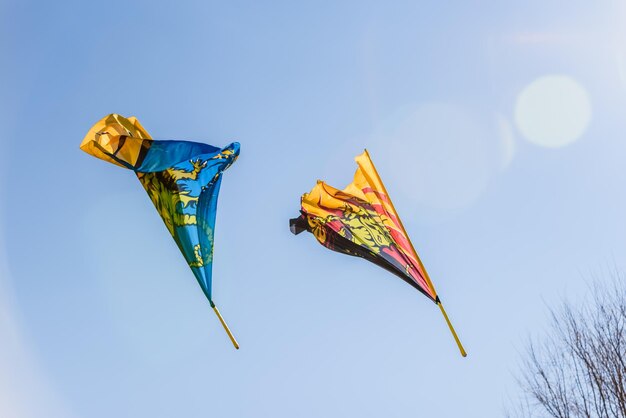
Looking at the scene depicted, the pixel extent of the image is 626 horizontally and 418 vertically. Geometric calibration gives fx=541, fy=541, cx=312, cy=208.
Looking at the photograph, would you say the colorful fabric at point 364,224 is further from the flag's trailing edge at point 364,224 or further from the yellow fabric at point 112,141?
the yellow fabric at point 112,141

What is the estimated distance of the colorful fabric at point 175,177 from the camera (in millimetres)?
10906

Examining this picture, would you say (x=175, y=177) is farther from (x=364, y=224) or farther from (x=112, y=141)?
(x=364, y=224)

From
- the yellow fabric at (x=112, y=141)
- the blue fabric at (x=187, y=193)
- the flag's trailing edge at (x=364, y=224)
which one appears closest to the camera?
the flag's trailing edge at (x=364, y=224)

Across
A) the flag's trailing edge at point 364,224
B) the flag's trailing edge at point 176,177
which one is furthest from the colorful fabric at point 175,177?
the flag's trailing edge at point 364,224

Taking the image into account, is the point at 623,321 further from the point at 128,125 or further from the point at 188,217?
the point at 128,125

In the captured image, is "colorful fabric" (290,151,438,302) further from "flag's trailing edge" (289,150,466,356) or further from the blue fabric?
the blue fabric

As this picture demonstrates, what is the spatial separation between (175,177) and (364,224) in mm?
4076

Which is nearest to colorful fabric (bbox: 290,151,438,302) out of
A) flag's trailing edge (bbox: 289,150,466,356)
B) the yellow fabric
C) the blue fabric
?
flag's trailing edge (bbox: 289,150,466,356)

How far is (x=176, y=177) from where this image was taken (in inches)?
448

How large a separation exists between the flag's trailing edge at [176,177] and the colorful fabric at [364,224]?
2088 mm

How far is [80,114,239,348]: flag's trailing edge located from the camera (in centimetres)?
1090

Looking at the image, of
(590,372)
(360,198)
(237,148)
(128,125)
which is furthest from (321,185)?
(590,372)

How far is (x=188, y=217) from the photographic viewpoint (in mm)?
11109

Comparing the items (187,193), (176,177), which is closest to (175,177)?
(176,177)
